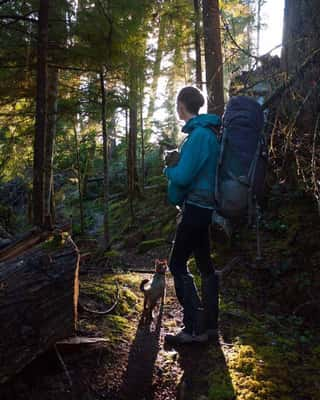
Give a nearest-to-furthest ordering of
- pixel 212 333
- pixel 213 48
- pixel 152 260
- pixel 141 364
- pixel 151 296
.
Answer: pixel 141 364 → pixel 212 333 → pixel 151 296 → pixel 213 48 → pixel 152 260

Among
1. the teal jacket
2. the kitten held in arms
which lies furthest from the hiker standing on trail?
the kitten held in arms

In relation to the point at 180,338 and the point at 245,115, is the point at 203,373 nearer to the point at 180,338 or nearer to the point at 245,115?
the point at 180,338

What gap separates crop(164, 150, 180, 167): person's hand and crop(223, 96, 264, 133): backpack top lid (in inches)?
21.0

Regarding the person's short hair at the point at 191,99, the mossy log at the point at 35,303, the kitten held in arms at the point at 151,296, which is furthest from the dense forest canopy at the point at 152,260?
the person's short hair at the point at 191,99

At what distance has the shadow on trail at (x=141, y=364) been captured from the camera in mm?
2893

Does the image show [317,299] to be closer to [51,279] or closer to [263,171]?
[263,171]

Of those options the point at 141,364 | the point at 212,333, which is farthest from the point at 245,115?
the point at 141,364

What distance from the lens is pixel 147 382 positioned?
10.0ft

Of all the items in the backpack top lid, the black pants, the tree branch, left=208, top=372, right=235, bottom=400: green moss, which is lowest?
left=208, top=372, right=235, bottom=400: green moss

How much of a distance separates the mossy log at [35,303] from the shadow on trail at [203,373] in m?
1.07

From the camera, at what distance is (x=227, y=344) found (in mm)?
3768

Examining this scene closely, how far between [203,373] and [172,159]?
194 cm

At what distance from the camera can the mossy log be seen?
2.50m

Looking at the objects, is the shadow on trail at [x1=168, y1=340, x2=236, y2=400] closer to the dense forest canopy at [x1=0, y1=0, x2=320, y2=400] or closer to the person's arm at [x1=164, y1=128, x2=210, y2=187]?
the dense forest canopy at [x1=0, y1=0, x2=320, y2=400]
